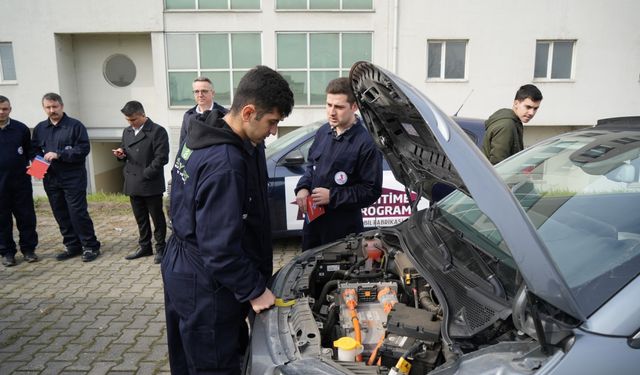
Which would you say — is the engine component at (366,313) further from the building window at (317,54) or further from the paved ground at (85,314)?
the building window at (317,54)

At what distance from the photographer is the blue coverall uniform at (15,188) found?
5.01 m

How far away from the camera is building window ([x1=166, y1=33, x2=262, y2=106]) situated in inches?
559

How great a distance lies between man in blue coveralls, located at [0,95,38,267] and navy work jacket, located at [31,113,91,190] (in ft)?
0.60

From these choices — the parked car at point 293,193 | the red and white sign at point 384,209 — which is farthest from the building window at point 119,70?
the red and white sign at point 384,209

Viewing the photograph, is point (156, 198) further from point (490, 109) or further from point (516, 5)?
point (516, 5)

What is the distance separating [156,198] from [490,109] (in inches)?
501

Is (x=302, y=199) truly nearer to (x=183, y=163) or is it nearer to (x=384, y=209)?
(x=183, y=163)

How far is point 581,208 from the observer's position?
1.98 metres

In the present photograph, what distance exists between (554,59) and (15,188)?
52.3 ft

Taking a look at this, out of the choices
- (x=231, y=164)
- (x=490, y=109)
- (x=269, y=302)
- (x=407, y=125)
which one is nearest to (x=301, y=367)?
(x=269, y=302)

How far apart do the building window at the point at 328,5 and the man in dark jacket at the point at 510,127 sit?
1132cm

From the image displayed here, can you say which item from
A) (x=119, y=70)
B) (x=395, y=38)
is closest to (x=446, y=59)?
(x=395, y=38)

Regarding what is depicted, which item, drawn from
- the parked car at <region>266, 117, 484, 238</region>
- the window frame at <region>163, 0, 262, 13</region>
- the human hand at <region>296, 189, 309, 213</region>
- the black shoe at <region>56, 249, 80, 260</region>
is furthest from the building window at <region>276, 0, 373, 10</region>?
the human hand at <region>296, 189, 309, 213</region>

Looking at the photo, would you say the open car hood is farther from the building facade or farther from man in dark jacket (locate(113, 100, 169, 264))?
the building facade
